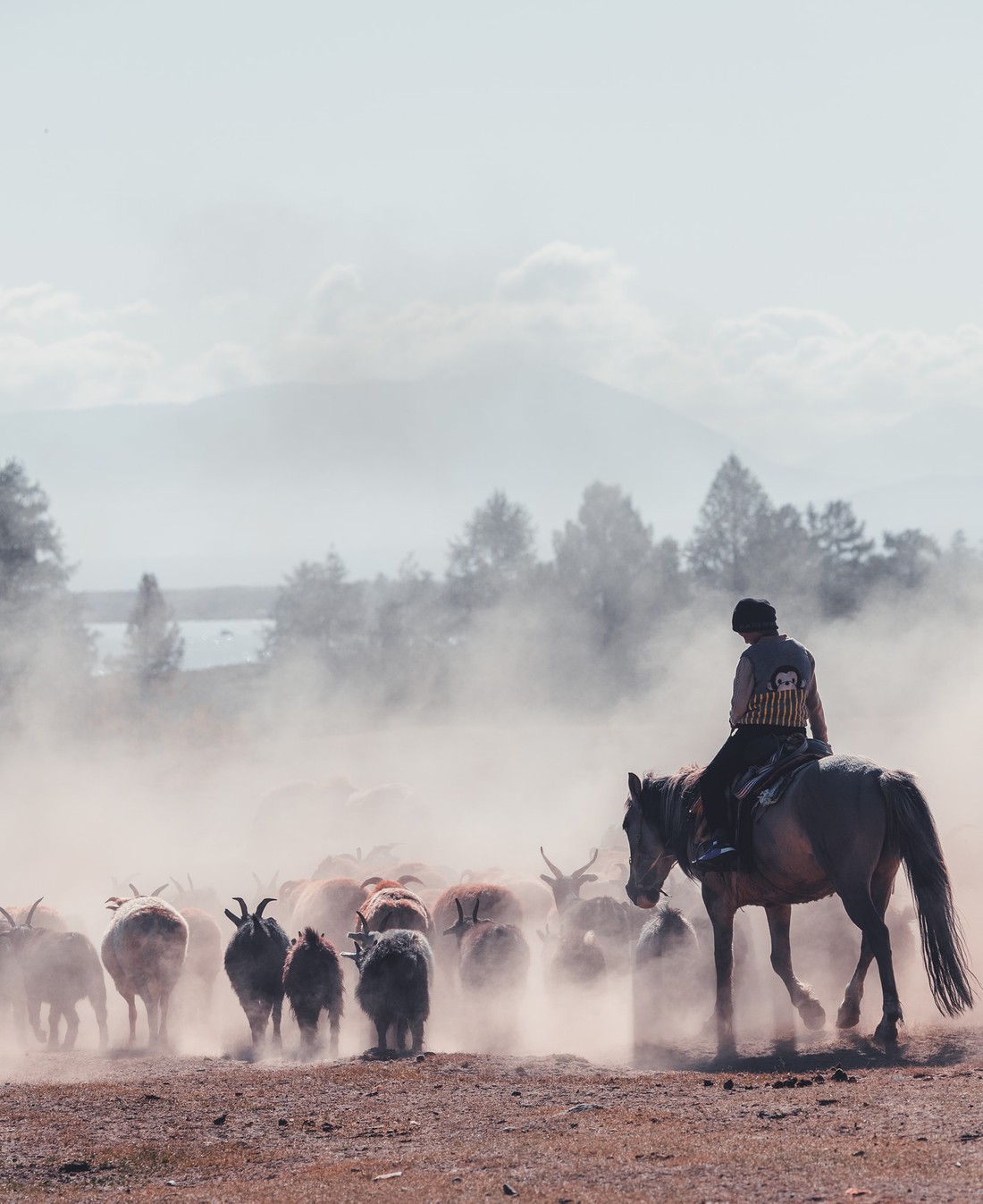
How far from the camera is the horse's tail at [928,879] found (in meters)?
10.4

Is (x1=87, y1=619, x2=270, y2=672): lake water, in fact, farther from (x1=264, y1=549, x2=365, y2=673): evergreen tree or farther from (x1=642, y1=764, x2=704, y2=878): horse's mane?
(x1=642, y1=764, x2=704, y2=878): horse's mane

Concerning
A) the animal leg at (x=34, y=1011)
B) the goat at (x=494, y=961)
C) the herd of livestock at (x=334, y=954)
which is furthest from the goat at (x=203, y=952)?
the goat at (x=494, y=961)

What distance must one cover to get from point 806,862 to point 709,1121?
325 cm

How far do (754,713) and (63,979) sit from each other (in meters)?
8.68

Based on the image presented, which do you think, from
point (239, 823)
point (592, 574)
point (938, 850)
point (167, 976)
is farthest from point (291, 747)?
point (938, 850)

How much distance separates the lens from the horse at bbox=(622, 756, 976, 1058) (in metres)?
10.4

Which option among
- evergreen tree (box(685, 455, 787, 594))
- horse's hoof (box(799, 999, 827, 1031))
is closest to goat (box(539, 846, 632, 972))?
horse's hoof (box(799, 999, 827, 1031))

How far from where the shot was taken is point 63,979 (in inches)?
624

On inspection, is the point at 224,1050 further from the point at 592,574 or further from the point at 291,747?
the point at 592,574

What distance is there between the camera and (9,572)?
→ 52000 millimetres

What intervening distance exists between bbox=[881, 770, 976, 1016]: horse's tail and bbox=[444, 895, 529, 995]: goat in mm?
4576

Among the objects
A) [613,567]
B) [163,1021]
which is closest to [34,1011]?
[163,1021]

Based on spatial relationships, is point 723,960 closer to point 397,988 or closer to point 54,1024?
point 397,988

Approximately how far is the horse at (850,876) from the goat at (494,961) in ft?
8.69
